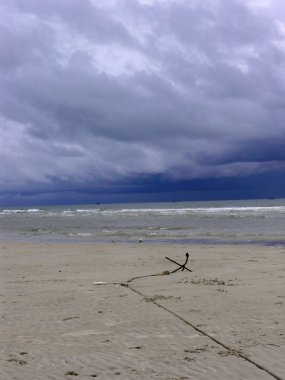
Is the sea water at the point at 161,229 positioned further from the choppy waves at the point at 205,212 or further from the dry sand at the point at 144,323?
the dry sand at the point at 144,323

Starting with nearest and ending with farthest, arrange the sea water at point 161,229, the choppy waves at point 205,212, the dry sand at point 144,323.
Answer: the dry sand at point 144,323
the sea water at point 161,229
the choppy waves at point 205,212

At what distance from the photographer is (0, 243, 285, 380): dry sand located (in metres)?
5.01

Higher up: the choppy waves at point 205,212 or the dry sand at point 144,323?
the choppy waves at point 205,212

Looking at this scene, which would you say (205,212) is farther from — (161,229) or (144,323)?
(144,323)

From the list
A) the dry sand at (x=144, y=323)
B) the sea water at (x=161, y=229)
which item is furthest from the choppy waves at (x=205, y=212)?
the dry sand at (x=144, y=323)

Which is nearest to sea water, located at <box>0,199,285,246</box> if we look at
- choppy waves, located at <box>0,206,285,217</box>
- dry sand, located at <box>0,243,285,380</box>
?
choppy waves, located at <box>0,206,285,217</box>

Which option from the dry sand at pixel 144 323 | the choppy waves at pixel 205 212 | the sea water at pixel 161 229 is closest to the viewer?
the dry sand at pixel 144 323

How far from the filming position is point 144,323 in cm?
686

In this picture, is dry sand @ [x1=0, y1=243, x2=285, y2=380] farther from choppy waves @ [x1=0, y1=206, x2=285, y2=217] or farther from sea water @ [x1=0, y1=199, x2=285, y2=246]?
choppy waves @ [x1=0, y1=206, x2=285, y2=217]

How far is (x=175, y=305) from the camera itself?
8.06 metres

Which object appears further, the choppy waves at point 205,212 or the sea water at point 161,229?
the choppy waves at point 205,212

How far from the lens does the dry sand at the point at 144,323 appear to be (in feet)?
16.4

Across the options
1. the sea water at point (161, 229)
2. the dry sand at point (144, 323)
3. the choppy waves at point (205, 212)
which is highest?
the choppy waves at point (205, 212)

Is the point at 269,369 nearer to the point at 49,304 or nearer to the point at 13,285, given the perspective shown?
the point at 49,304
